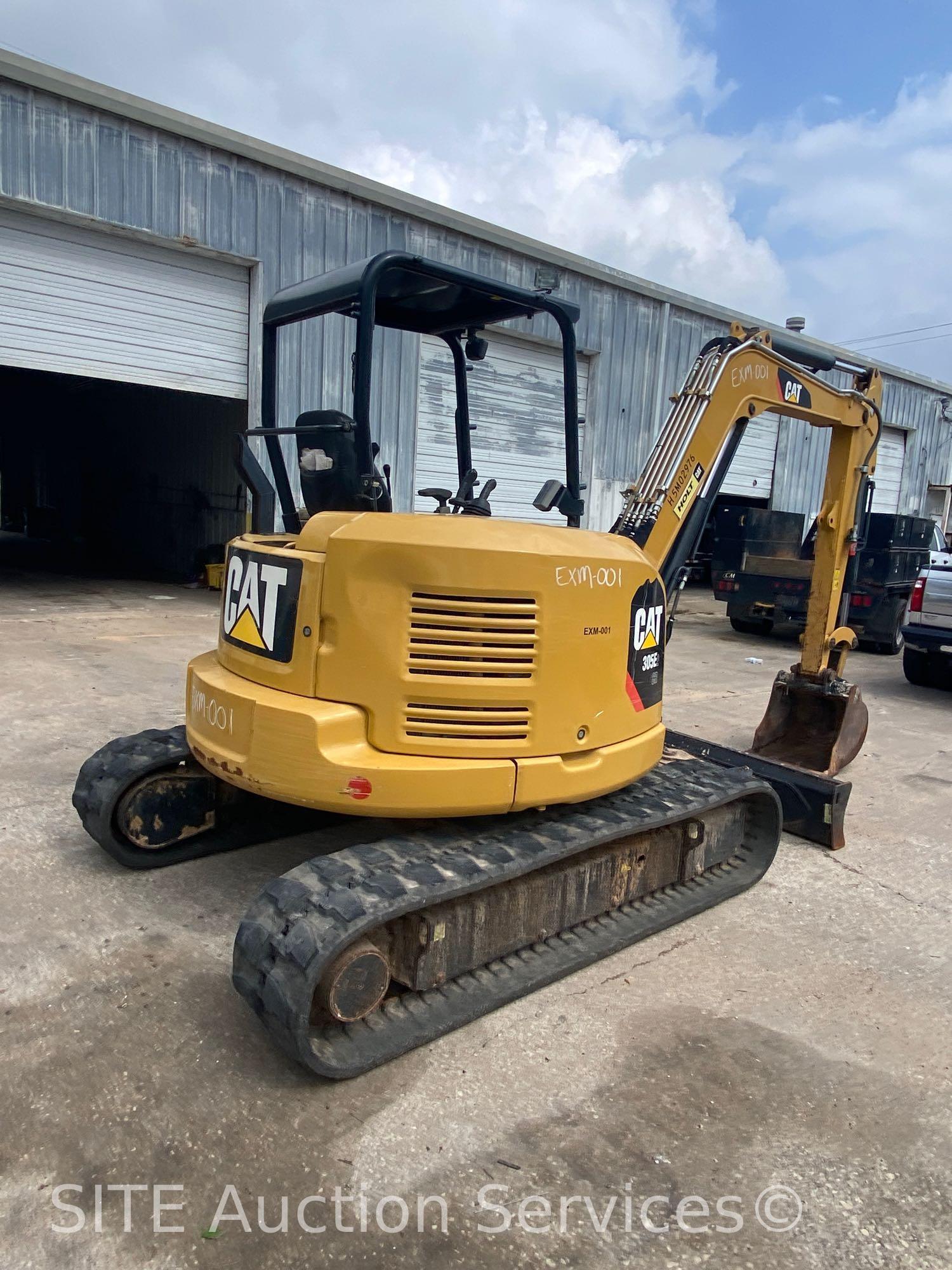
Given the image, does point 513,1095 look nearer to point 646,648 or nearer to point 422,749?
point 422,749

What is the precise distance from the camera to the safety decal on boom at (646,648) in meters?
3.81

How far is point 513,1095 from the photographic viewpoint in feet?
9.46

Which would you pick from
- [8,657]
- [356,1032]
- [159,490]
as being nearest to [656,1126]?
[356,1032]

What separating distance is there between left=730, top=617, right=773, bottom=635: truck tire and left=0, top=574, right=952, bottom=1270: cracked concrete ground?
9015 millimetres

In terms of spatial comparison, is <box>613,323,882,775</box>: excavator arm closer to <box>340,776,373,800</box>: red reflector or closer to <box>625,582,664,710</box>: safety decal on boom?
<box>625,582,664,710</box>: safety decal on boom

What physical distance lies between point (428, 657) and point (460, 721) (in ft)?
0.88

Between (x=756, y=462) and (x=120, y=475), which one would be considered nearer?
(x=120, y=475)

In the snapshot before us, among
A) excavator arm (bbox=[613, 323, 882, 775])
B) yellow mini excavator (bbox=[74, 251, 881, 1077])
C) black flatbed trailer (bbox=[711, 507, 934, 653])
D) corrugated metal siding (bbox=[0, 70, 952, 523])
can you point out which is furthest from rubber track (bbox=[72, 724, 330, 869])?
black flatbed trailer (bbox=[711, 507, 934, 653])

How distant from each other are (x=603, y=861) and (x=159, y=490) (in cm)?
1740

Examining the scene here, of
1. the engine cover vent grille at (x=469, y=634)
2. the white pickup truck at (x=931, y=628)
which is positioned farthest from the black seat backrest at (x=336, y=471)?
the white pickup truck at (x=931, y=628)

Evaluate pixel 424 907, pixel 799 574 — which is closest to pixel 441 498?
pixel 424 907

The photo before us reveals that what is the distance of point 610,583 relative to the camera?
3600 mm

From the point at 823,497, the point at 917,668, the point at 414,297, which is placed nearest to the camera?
the point at 414,297
